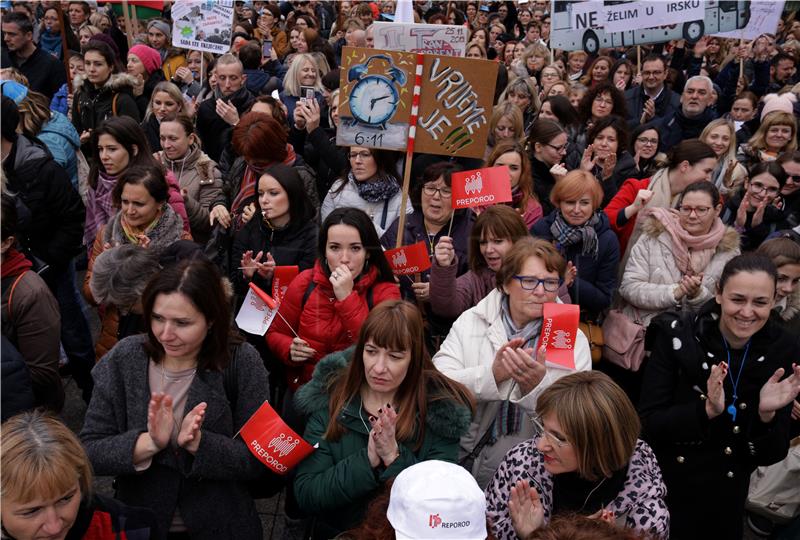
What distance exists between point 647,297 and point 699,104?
377 cm

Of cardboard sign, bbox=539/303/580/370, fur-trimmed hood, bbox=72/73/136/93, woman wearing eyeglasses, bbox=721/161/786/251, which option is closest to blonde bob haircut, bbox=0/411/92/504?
cardboard sign, bbox=539/303/580/370

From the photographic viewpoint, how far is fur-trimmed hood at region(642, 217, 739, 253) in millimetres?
4395

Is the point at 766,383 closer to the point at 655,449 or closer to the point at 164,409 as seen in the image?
the point at 655,449

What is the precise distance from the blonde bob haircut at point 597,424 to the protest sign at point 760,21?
7.77m

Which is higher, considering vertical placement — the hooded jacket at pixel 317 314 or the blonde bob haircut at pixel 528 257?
the blonde bob haircut at pixel 528 257

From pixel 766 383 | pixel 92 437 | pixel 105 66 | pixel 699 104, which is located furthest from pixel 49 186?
pixel 699 104

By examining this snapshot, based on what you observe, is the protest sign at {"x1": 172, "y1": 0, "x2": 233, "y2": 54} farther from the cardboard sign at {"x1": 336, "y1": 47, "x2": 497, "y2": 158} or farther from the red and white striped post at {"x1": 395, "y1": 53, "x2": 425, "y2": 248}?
the red and white striped post at {"x1": 395, "y1": 53, "x2": 425, "y2": 248}

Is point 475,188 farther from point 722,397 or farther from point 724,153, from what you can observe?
point 724,153

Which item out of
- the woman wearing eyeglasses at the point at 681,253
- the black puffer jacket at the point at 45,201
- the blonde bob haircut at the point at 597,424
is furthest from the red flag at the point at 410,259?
the black puffer jacket at the point at 45,201

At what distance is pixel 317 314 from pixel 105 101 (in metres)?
4.41

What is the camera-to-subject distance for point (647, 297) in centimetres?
443

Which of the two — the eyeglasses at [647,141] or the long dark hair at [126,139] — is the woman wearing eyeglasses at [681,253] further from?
→ the long dark hair at [126,139]

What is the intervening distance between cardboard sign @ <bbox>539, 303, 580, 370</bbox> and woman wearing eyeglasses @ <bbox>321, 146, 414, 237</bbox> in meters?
2.09

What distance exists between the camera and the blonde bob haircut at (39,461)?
85.0 inches
